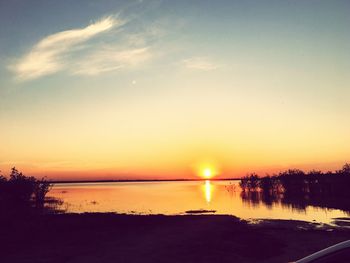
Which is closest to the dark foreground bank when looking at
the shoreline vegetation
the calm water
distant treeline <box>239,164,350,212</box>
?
the shoreline vegetation

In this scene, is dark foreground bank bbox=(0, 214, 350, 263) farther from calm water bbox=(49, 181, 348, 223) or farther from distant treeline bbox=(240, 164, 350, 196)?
distant treeline bbox=(240, 164, 350, 196)

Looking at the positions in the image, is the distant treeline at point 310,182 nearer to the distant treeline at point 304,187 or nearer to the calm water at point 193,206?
the distant treeline at point 304,187

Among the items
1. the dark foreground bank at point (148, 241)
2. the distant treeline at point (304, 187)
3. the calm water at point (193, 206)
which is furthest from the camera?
the distant treeline at point (304, 187)

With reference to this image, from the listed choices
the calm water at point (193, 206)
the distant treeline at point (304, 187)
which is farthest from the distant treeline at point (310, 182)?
the calm water at point (193, 206)

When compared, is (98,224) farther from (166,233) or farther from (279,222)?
(279,222)

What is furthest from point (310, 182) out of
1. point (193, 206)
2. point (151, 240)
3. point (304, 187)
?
point (151, 240)

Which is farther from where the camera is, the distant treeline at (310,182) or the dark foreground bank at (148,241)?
the distant treeline at (310,182)

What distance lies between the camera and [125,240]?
61.3ft

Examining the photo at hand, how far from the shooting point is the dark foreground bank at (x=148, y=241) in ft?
48.4

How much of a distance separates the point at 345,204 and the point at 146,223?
27.2 metres

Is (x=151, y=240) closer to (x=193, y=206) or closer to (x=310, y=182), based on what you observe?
(x=193, y=206)

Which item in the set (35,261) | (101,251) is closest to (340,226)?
(101,251)

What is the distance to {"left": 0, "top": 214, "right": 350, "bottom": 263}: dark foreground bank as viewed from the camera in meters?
14.8

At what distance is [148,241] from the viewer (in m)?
18.3
